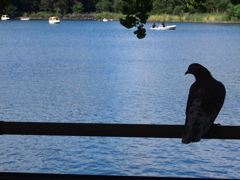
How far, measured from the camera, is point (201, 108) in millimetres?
2797

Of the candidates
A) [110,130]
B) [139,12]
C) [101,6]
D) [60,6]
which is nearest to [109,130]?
[110,130]

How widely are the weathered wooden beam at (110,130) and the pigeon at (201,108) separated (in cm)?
12

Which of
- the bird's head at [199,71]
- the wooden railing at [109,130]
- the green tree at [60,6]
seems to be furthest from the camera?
the green tree at [60,6]

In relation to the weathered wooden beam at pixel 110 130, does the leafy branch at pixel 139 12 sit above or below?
above

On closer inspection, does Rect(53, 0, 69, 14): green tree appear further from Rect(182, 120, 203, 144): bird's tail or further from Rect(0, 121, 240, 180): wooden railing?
Rect(0, 121, 240, 180): wooden railing

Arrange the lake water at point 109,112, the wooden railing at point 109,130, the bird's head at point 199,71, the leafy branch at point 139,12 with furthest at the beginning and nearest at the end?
the lake water at point 109,112 → the bird's head at point 199,71 → the leafy branch at point 139,12 → the wooden railing at point 109,130

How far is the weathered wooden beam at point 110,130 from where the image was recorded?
2242 mm

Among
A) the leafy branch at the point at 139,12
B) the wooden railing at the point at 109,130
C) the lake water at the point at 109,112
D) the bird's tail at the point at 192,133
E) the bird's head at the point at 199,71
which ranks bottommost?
the lake water at the point at 109,112

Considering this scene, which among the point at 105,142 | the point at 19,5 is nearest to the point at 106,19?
the point at 19,5

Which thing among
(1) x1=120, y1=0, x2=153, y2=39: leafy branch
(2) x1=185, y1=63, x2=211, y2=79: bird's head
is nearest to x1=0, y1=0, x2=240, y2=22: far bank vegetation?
(2) x1=185, y1=63, x2=211, y2=79: bird's head

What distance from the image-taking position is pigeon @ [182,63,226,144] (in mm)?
2455

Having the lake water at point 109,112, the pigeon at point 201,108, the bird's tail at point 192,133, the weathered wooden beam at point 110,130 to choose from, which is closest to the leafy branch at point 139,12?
the pigeon at point 201,108

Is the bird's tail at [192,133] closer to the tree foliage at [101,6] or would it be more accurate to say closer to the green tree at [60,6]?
the tree foliage at [101,6]

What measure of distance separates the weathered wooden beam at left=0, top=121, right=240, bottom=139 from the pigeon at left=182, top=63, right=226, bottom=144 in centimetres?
12
